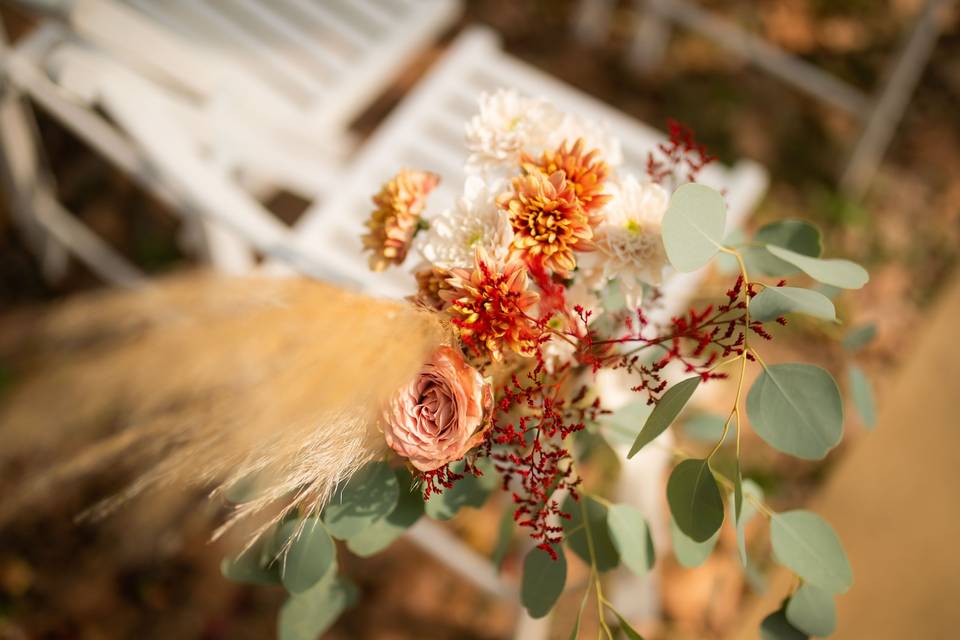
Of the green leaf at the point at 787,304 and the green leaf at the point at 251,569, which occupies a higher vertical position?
the green leaf at the point at 787,304

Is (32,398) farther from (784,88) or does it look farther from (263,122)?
(784,88)

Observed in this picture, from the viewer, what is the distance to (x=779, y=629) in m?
0.77

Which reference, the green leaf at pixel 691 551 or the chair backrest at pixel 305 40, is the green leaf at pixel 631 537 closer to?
the green leaf at pixel 691 551

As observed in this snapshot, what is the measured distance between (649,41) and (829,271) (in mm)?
1687

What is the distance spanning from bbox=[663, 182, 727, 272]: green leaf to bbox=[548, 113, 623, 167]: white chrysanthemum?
3.4 inches

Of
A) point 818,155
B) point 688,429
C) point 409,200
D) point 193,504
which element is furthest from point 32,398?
point 818,155

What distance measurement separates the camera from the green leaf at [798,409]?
0.64m

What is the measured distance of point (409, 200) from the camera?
29.0 inches

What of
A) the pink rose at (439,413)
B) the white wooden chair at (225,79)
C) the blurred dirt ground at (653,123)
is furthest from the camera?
the blurred dirt ground at (653,123)

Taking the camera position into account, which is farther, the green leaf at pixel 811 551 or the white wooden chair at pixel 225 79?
the white wooden chair at pixel 225 79

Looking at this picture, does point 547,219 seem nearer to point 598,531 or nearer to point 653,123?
point 598,531

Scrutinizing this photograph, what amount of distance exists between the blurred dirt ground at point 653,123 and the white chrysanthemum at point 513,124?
0.84 m

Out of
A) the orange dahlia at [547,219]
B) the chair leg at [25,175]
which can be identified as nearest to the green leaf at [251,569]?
the orange dahlia at [547,219]

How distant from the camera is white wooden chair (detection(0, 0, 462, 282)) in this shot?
115 centimetres
